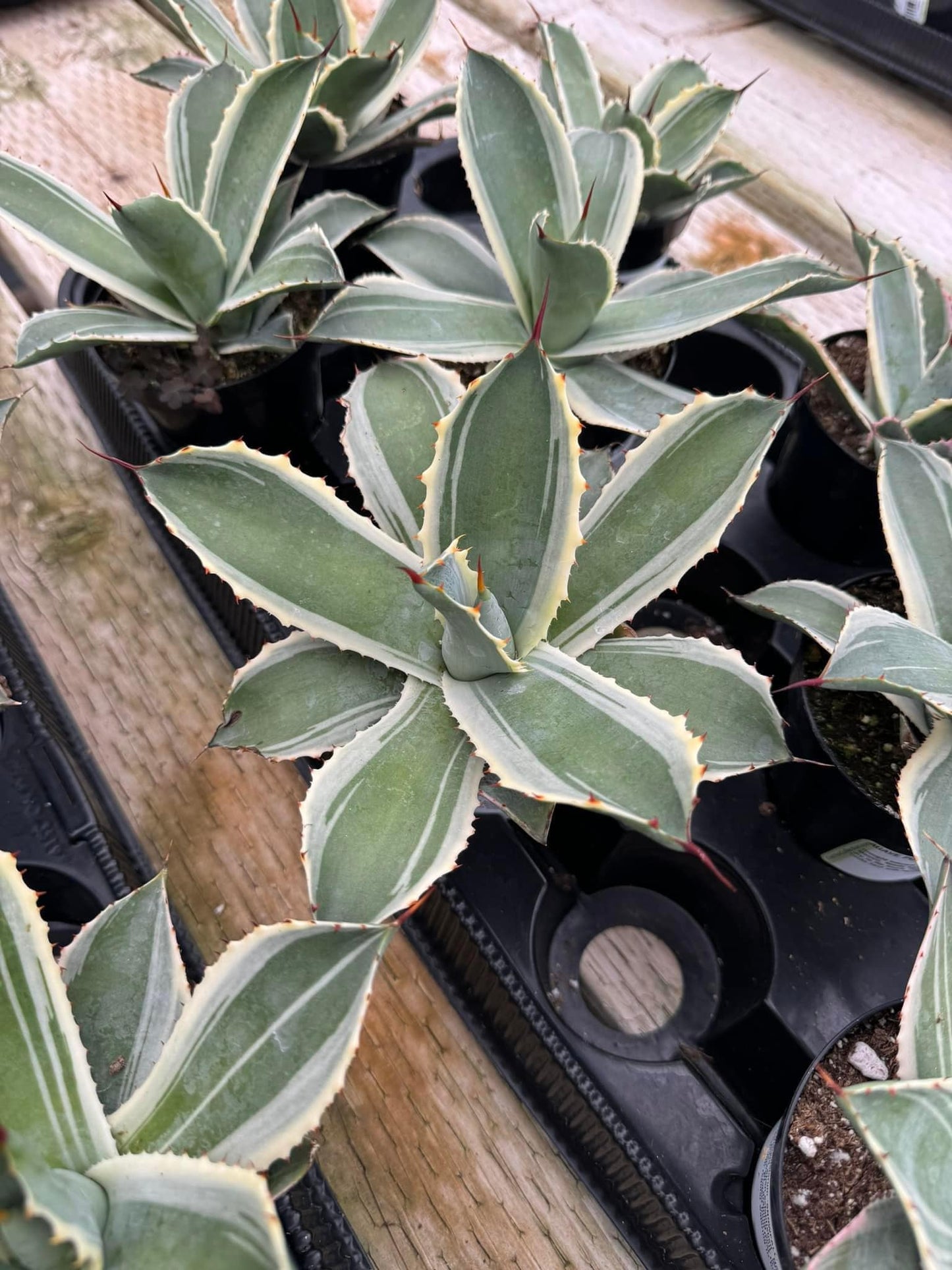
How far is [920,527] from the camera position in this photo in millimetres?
580

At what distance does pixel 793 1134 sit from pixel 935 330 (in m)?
0.65

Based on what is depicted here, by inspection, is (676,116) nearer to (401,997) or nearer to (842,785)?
(842,785)

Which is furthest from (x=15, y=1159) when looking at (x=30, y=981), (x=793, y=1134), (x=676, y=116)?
(x=676, y=116)

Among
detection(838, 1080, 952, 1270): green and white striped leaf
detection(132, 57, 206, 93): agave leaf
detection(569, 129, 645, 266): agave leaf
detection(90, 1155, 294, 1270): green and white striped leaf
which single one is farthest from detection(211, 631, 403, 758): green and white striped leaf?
detection(132, 57, 206, 93): agave leaf

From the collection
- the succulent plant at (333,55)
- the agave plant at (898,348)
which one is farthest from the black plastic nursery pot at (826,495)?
the succulent plant at (333,55)

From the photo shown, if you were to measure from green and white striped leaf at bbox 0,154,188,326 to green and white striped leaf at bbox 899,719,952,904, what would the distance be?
641 mm

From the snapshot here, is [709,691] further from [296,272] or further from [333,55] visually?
[333,55]

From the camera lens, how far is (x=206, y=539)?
1.65ft

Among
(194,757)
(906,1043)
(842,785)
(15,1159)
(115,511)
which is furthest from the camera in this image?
(115,511)

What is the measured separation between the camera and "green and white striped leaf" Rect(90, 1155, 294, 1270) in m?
0.31

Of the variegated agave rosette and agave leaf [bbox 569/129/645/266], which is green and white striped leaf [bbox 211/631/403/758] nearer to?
the variegated agave rosette

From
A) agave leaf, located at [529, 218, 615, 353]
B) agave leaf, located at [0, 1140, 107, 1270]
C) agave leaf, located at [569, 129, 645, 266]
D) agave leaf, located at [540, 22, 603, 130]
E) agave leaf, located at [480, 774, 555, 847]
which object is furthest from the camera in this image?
agave leaf, located at [540, 22, 603, 130]

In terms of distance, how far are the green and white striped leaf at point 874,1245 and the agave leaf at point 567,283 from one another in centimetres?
55

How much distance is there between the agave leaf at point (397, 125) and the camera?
0.84m
